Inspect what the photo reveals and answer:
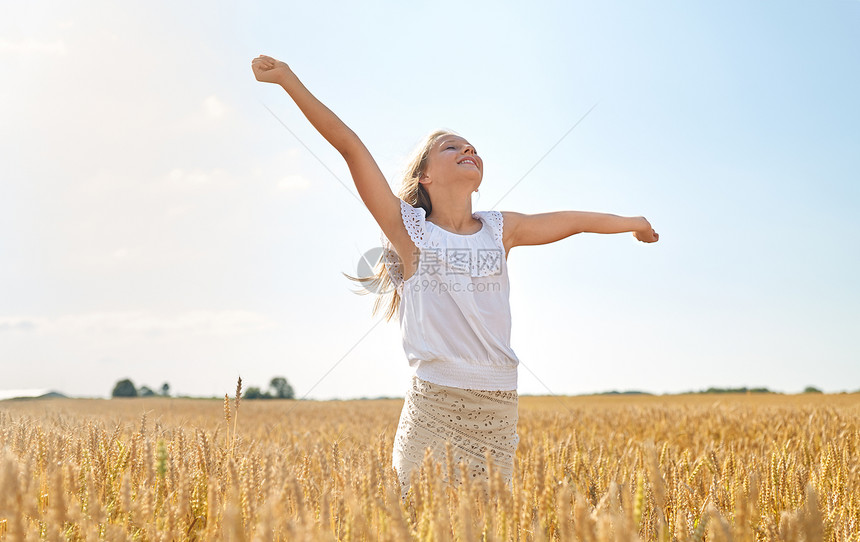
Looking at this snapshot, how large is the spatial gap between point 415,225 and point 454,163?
0.40 m

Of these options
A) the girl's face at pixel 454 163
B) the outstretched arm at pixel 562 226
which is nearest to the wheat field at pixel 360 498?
the outstretched arm at pixel 562 226

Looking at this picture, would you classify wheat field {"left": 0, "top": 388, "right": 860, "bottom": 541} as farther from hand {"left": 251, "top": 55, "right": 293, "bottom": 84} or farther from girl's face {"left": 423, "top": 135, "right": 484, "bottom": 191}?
girl's face {"left": 423, "top": 135, "right": 484, "bottom": 191}

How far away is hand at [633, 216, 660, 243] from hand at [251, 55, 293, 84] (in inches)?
80.9

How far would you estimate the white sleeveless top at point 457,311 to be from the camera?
2.56 m

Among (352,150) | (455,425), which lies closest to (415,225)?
(352,150)

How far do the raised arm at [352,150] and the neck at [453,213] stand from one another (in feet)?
0.96

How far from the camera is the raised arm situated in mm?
2303

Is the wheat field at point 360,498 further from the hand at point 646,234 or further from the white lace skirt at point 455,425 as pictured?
the hand at point 646,234

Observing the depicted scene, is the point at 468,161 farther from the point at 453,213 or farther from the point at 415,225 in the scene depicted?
the point at 415,225

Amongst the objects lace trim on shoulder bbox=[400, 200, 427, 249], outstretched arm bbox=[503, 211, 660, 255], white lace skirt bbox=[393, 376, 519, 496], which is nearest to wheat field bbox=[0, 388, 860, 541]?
white lace skirt bbox=[393, 376, 519, 496]

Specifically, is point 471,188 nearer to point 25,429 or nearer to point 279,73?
point 279,73

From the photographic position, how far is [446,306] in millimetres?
2633

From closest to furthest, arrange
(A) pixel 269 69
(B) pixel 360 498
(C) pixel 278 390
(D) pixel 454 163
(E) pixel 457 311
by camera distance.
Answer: (B) pixel 360 498, (A) pixel 269 69, (E) pixel 457 311, (D) pixel 454 163, (C) pixel 278 390

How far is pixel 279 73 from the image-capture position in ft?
7.51
